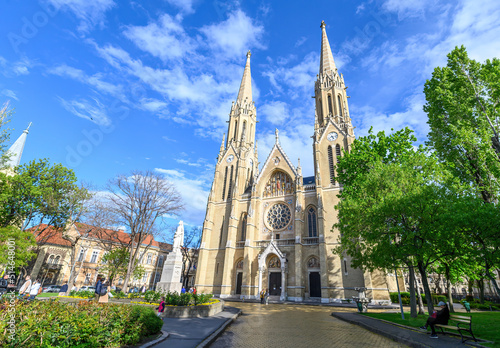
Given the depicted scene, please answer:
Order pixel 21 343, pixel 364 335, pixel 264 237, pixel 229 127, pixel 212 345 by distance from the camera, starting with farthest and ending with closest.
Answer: pixel 229 127, pixel 264 237, pixel 364 335, pixel 212 345, pixel 21 343

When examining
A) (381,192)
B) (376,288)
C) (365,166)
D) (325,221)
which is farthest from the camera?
(325,221)

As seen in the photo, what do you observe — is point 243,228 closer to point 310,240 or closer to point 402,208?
point 310,240

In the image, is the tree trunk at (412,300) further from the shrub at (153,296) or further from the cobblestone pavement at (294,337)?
the shrub at (153,296)

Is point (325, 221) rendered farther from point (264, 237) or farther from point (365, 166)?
point (365, 166)

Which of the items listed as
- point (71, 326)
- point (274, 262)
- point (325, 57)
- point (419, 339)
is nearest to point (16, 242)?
point (71, 326)

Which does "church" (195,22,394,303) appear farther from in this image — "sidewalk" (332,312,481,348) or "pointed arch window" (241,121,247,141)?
"sidewalk" (332,312,481,348)

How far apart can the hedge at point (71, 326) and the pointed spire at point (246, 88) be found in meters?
45.1

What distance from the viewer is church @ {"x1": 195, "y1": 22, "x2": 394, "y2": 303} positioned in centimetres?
2784

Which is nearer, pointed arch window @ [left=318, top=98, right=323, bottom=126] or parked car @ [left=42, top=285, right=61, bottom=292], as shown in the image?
parked car @ [left=42, top=285, right=61, bottom=292]

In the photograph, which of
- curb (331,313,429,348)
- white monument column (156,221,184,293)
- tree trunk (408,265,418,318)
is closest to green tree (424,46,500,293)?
tree trunk (408,265,418,318)

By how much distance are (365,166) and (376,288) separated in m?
15.4

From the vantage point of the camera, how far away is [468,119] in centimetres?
1412

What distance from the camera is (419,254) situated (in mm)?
10828

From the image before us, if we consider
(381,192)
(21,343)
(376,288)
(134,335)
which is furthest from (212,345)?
(376,288)
